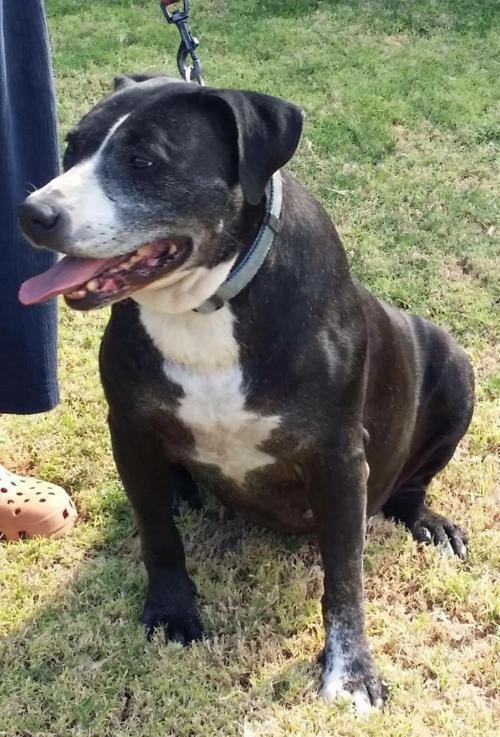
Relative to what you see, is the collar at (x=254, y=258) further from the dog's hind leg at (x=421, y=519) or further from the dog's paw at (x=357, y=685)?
the dog's hind leg at (x=421, y=519)

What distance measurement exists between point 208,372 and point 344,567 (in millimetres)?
681

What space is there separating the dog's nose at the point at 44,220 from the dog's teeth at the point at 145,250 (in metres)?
0.20

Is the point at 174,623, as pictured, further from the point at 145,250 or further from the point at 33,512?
the point at 145,250

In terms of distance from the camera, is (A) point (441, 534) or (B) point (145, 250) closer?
(B) point (145, 250)

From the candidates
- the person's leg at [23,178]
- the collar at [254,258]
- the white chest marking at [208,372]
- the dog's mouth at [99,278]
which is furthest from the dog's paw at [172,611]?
the dog's mouth at [99,278]

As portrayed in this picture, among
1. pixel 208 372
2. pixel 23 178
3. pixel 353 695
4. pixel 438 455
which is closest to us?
pixel 208 372

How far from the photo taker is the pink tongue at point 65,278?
2225 mm

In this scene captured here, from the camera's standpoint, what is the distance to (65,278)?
2.23 meters

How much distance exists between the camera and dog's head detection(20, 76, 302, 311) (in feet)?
7.08

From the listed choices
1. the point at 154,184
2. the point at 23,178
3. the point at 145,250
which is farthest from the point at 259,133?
the point at 23,178

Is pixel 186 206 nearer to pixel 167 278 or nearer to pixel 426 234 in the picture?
pixel 167 278

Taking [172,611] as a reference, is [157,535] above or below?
above

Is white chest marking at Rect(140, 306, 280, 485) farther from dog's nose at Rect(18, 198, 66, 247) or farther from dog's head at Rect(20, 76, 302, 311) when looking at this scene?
dog's nose at Rect(18, 198, 66, 247)

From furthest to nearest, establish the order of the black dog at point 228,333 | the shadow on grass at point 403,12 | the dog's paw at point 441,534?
the shadow on grass at point 403,12, the dog's paw at point 441,534, the black dog at point 228,333
